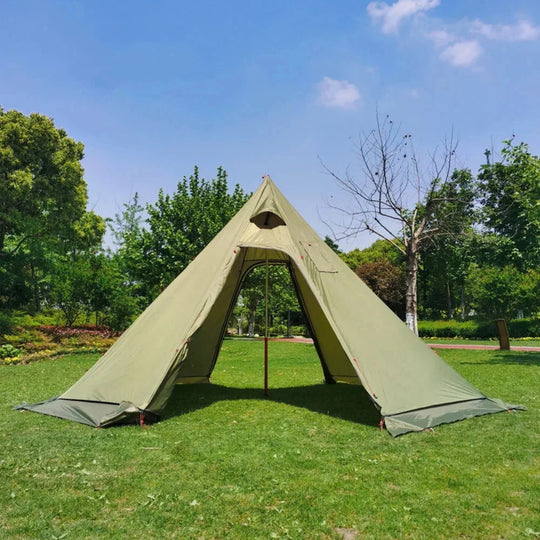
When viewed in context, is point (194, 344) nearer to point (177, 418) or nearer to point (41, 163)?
point (177, 418)

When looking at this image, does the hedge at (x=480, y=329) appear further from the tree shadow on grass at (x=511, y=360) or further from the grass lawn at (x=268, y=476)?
the grass lawn at (x=268, y=476)

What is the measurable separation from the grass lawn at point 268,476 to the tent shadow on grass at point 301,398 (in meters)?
0.07

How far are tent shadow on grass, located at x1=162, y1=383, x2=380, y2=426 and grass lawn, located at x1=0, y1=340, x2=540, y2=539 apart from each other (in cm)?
7

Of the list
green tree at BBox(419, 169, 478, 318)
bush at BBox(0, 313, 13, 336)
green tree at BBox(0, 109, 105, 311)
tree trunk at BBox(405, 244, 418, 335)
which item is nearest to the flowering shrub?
bush at BBox(0, 313, 13, 336)

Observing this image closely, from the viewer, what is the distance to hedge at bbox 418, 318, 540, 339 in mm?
25500

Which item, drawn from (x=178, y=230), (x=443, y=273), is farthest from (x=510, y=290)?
(x=178, y=230)

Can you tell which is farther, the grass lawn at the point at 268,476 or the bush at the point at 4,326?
the bush at the point at 4,326

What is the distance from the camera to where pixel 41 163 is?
19.7 metres

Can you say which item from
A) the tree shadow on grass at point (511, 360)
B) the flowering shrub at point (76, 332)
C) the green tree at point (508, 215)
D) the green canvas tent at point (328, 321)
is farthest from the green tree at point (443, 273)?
the green canvas tent at point (328, 321)

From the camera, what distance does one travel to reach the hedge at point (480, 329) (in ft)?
83.7

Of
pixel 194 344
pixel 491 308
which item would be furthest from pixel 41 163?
pixel 491 308

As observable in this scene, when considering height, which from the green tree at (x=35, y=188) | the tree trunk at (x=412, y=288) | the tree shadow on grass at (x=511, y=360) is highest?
the green tree at (x=35, y=188)

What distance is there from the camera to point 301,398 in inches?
297

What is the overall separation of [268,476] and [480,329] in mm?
25132
